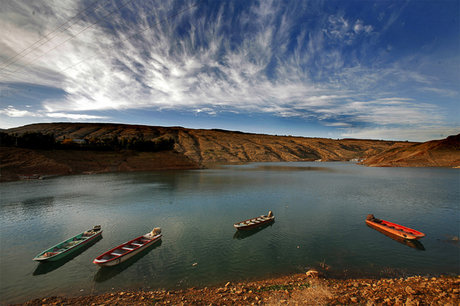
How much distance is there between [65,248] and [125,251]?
18.2 ft

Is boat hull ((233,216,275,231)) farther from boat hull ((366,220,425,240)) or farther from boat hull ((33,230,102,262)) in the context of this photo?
boat hull ((33,230,102,262))

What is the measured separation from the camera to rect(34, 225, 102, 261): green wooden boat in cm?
1625

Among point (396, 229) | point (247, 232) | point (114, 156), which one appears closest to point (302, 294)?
point (247, 232)

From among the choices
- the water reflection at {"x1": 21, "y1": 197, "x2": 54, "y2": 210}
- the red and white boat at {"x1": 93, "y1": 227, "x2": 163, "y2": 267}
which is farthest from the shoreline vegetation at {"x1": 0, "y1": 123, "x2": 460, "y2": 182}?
the red and white boat at {"x1": 93, "y1": 227, "x2": 163, "y2": 267}

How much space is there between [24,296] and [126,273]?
212 inches

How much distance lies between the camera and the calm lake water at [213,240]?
14523 mm

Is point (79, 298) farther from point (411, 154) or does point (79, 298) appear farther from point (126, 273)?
point (411, 154)

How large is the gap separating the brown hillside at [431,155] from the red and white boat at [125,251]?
13069cm

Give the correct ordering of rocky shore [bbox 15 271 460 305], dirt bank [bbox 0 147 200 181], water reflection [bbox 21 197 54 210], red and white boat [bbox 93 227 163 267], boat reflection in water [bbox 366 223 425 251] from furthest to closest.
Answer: dirt bank [bbox 0 147 200 181], water reflection [bbox 21 197 54 210], boat reflection in water [bbox 366 223 425 251], red and white boat [bbox 93 227 163 267], rocky shore [bbox 15 271 460 305]

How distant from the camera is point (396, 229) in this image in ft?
73.6

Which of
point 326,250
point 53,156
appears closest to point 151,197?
point 326,250

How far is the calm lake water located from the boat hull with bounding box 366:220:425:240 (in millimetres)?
946

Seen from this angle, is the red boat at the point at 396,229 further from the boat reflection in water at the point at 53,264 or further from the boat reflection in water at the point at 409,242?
the boat reflection in water at the point at 53,264

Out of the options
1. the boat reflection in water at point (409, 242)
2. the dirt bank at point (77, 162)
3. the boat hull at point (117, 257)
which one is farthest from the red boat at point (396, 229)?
the dirt bank at point (77, 162)
